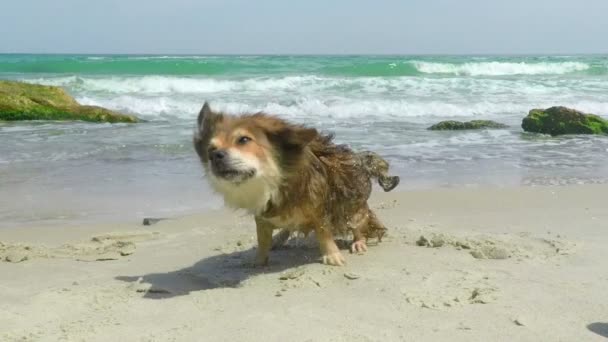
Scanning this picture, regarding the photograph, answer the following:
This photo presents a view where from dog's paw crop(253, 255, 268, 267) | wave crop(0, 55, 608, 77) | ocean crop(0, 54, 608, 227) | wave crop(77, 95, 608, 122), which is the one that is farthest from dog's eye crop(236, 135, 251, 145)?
wave crop(0, 55, 608, 77)

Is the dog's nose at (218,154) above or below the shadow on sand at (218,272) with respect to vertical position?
above

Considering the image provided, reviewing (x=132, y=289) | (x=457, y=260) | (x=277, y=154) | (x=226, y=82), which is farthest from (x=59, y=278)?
(x=226, y=82)

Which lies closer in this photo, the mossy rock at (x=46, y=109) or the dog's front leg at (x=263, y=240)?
the dog's front leg at (x=263, y=240)

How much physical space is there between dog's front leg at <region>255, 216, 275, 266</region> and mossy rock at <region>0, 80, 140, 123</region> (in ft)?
37.8

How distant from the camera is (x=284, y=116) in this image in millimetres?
12500

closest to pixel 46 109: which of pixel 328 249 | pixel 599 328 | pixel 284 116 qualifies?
pixel 284 116

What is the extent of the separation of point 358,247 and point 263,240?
759 mm

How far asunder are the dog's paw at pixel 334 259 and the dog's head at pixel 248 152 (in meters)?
0.65

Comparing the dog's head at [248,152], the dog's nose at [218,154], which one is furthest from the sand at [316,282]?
the dog's nose at [218,154]

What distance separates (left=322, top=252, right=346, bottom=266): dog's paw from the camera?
169 inches

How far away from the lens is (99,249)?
4.93 metres

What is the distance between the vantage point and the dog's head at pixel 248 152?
358 cm

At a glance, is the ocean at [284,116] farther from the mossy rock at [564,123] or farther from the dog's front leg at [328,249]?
the dog's front leg at [328,249]

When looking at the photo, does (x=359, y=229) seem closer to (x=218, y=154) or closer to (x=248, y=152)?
(x=248, y=152)
